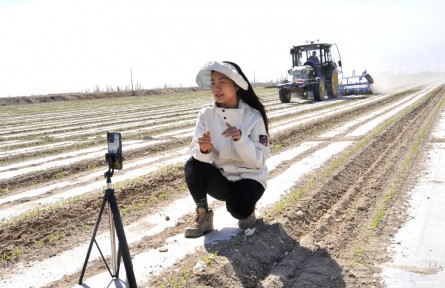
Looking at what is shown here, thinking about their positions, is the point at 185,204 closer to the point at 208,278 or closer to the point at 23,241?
the point at 23,241

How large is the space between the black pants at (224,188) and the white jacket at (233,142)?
0.16 feet

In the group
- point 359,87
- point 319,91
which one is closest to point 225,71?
point 319,91

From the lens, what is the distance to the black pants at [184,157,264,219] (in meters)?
3.64

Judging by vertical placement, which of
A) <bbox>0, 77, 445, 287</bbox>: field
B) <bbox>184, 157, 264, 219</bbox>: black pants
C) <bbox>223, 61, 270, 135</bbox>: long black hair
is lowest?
<bbox>0, 77, 445, 287</bbox>: field

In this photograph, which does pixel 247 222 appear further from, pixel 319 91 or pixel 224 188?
pixel 319 91

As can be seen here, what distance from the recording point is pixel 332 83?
22.2 m

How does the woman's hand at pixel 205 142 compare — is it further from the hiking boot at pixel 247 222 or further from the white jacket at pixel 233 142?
the hiking boot at pixel 247 222

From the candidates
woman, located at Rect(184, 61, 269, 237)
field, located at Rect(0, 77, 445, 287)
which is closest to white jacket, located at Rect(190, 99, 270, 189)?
woman, located at Rect(184, 61, 269, 237)

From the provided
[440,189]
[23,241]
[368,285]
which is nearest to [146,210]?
[23,241]

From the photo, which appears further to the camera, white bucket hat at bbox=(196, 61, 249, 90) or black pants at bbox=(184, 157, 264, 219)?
black pants at bbox=(184, 157, 264, 219)

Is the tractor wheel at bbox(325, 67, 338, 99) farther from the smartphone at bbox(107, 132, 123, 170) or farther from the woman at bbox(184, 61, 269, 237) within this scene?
the smartphone at bbox(107, 132, 123, 170)

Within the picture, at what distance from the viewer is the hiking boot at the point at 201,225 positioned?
3799 millimetres

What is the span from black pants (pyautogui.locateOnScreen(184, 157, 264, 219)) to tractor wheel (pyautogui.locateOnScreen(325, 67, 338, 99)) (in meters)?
19.1

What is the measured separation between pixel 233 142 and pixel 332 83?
1941 centimetres
